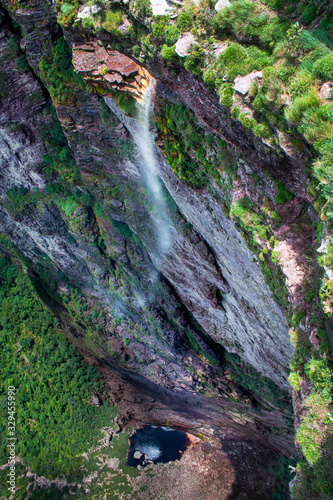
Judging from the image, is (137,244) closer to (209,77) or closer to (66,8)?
(66,8)

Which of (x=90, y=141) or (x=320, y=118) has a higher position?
(x=320, y=118)

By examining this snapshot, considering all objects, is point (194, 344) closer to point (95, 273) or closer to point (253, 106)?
point (95, 273)

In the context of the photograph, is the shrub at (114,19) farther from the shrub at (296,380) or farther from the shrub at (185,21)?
the shrub at (296,380)

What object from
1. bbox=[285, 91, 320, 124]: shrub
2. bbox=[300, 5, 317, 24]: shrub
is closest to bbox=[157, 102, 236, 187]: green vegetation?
bbox=[285, 91, 320, 124]: shrub

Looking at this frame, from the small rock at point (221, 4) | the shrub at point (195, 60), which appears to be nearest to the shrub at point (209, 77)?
the shrub at point (195, 60)

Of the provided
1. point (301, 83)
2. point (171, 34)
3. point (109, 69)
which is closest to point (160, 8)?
point (171, 34)

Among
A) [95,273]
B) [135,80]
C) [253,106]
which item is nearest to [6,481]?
[95,273]
